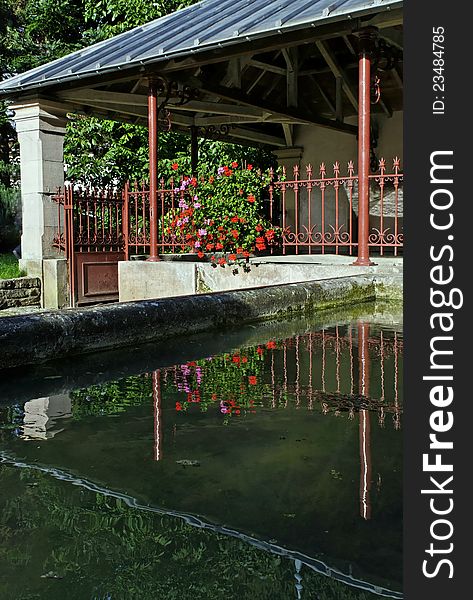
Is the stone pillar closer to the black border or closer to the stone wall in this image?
the stone wall

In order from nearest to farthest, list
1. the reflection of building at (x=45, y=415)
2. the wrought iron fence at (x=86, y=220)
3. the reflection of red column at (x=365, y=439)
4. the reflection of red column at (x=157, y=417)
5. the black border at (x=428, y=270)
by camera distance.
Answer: the black border at (x=428, y=270) < the reflection of red column at (x=365, y=439) < the reflection of red column at (x=157, y=417) < the reflection of building at (x=45, y=415) < the wrought iron fence at (x=86, y=220)

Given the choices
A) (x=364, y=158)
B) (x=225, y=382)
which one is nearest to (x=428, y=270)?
(x=225, y=382)

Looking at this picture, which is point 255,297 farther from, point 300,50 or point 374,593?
point 300,50

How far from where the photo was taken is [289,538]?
1.80 metres

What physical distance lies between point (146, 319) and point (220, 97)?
6.98 metres

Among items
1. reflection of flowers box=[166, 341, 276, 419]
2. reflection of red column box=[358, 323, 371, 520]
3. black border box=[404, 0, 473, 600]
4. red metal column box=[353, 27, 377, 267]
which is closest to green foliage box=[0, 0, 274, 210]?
red metal column box=[353, 27, 377, 267]

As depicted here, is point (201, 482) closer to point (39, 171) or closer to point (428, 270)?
point (428, 270)

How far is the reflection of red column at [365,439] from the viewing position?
2028 millimetres

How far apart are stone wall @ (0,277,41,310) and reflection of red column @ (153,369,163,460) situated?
705cm

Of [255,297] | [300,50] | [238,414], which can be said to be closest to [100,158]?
[300,50]

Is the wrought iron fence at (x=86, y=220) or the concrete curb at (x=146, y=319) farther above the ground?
the wrought iron fence at (x=86, y=220)

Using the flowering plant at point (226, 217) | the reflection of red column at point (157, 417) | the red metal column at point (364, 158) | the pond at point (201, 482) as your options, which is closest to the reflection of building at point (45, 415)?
the pond at point (201, 482)

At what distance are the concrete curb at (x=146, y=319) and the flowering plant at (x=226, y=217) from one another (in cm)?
249

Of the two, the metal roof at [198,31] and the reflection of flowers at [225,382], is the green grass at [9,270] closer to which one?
the metal roof at [198,31]
